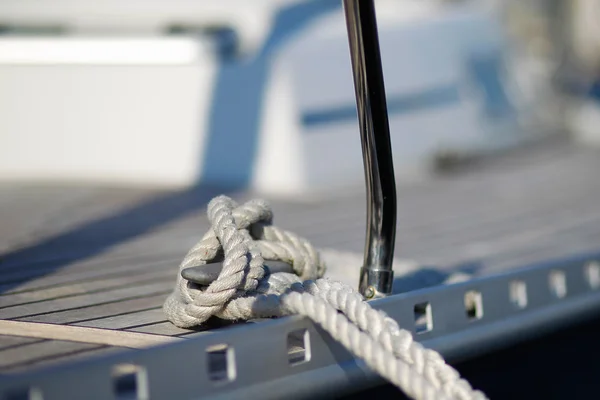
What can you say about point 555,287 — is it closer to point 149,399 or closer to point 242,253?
point 242,253

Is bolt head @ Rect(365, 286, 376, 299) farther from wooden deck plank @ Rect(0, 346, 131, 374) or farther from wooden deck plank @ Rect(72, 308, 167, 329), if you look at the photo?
wooden deck plank @ Rect(0, 346, 131, 374)

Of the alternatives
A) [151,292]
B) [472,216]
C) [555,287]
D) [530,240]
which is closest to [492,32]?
[472,216]

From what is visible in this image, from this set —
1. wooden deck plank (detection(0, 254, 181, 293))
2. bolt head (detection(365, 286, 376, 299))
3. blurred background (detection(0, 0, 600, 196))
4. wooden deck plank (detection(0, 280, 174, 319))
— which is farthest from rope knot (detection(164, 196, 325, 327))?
blurred background (detection(0, 0, 600, 196))

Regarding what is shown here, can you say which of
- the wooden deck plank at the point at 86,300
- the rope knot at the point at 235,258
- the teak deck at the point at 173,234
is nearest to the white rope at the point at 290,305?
the rope knot at the point at 235,258

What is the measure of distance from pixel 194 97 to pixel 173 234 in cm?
103

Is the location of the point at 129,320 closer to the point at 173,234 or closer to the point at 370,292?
the point at 370,292

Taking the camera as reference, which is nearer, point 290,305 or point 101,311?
point 290,305

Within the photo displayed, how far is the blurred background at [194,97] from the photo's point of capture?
391 cm

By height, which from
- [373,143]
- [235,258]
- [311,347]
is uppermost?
[373,143]

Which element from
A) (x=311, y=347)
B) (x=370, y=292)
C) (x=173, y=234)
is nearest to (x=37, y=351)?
(x=311, y=347)

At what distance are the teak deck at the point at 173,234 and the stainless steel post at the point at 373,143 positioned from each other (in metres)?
0.35

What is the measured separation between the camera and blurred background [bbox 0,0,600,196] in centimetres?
391

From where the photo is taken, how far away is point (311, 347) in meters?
1.86

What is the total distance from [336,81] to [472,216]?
94 centimetres
